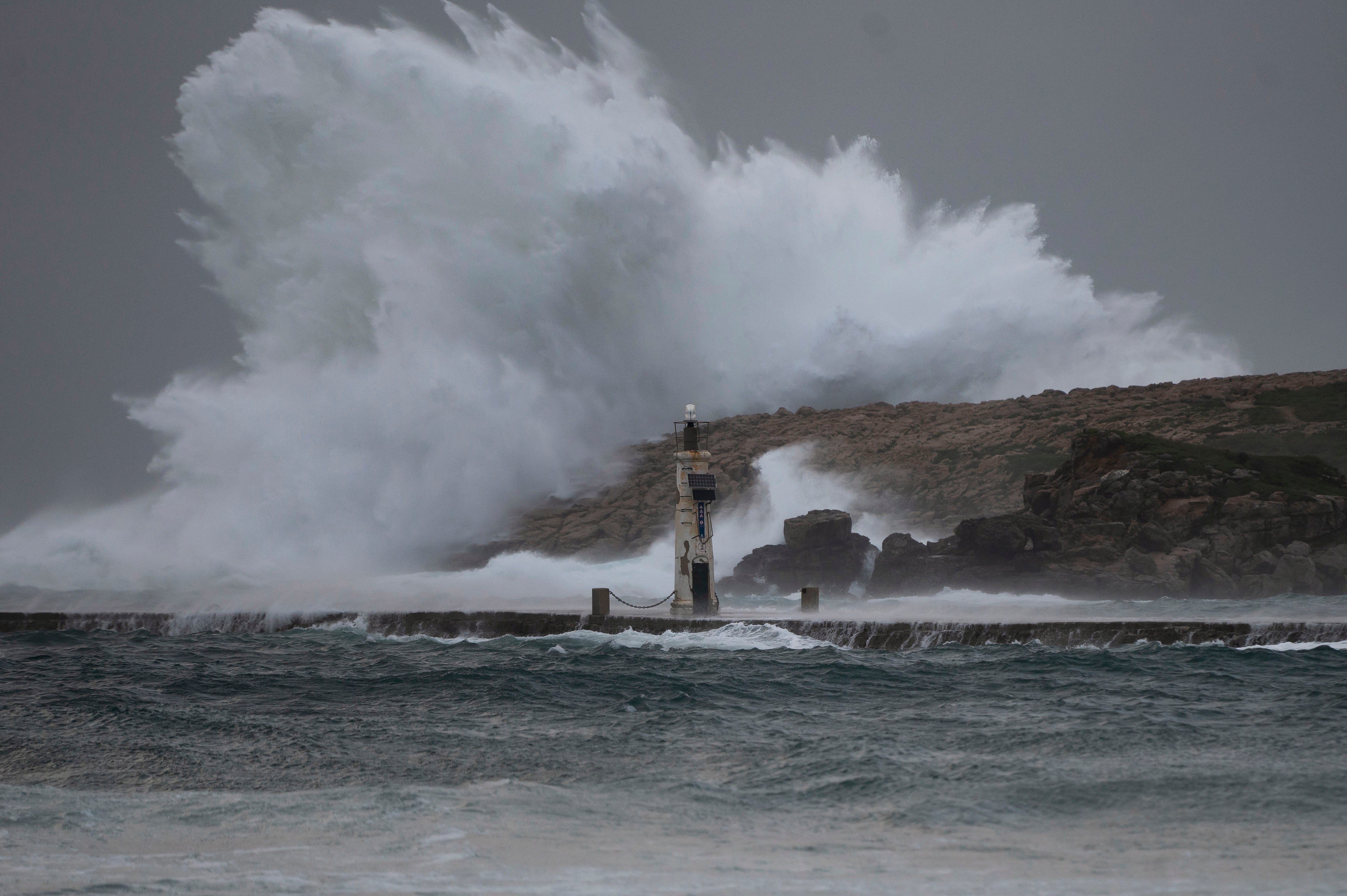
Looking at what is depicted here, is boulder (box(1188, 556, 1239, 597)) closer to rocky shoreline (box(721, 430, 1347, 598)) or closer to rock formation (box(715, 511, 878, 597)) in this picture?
rocky shoreline (box(721, 430, 1347, 598))

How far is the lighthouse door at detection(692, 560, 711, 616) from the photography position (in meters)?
19.8

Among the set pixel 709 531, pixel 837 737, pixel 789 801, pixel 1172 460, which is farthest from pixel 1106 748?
pixel 1172 460

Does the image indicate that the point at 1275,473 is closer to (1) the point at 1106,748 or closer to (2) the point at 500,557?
(2) the point at 500,557

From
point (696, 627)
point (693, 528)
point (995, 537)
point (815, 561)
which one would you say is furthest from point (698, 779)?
point (815, 561)

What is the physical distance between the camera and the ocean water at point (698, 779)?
5.23 m

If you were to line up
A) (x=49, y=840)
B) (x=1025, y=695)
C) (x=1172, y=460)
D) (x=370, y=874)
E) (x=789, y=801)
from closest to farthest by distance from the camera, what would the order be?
1. (x=370, y=874)
2. (x=49, y=840)
3. (x=789, y=801)
4. (x=1025, y=695)
5. (x=1172, y=460)

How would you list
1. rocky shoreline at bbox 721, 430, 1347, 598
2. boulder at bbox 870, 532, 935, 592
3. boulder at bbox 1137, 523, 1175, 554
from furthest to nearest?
boulder at bbox 870, 532, 935, 592
boulder at bbox 1137, 523, 1175, 554
rocky shoreline at bbox 721, 430, 1347, 598

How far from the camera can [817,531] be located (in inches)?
1454

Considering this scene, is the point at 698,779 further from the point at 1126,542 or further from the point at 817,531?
the point at 817,531

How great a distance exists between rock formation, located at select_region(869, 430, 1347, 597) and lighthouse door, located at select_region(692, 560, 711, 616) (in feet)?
48.4

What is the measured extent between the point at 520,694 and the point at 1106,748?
6044 mm

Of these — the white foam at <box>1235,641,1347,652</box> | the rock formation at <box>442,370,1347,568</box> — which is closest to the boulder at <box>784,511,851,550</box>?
the rock formation at <box>442,370,1347,568</box>

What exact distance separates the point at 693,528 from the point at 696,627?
2.29m

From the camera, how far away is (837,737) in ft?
28.8
